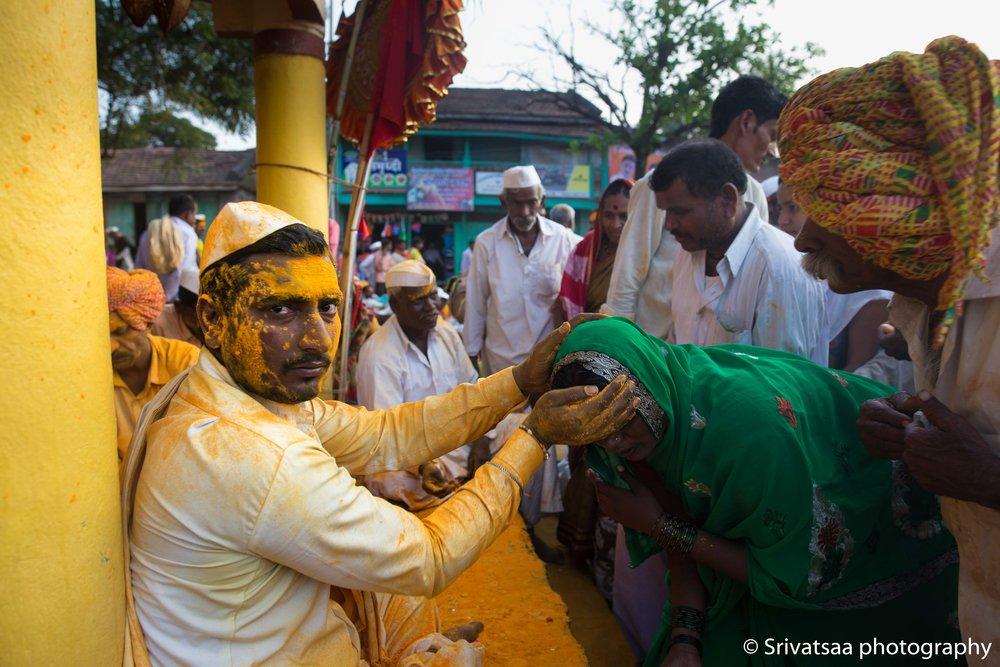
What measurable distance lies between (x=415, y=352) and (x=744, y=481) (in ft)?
10.5

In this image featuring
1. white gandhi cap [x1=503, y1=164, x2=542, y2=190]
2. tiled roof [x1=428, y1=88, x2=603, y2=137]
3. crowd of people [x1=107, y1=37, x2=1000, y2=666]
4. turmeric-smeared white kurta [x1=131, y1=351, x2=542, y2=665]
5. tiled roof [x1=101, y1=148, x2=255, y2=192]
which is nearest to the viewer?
crowd of people [x1=107, y1=37, x2=1000, y2=666]

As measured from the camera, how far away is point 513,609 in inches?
130

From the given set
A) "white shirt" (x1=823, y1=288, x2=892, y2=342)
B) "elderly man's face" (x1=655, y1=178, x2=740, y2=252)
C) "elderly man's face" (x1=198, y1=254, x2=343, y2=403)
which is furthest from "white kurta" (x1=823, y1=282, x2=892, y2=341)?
"elderly man's face" (x1=198, y1=254, x2=343, y2=403)

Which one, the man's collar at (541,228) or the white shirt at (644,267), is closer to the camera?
the white shirt at (644,267)

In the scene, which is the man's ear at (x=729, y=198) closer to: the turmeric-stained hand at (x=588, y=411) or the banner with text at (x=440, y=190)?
the turmeric-stained hand at (x=588, y=411)

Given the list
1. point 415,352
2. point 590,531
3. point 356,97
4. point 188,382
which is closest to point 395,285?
point 415,352

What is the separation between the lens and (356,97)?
452cm

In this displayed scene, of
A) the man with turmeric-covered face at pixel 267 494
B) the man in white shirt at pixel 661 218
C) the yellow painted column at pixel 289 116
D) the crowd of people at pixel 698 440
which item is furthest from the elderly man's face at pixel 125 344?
the man in white shirt at pixel 661 218

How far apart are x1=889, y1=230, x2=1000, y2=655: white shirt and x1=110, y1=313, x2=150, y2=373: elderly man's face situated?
3273 mm

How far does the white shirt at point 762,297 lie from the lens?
298 cm

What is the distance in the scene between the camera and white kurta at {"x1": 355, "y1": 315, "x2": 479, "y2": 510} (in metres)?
4.71

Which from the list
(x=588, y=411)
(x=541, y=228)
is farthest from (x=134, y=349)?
(x=541, y=228)

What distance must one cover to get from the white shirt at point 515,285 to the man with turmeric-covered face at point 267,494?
3.39 metres

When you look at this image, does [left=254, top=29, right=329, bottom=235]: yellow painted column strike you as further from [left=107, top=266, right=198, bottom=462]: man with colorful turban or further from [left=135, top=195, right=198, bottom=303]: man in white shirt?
[left=135, top=195, right=198, bottom=303]: man in white shirt
